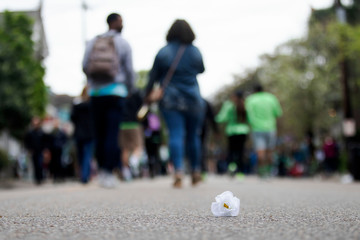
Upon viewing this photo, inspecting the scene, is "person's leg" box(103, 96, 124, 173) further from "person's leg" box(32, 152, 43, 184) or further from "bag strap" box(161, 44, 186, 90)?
"person's leg" box(32, 152, 43, 184)

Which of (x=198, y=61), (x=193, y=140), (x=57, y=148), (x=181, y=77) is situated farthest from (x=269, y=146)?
(x=57, y=148)

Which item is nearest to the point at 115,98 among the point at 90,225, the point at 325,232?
the point at 90,225

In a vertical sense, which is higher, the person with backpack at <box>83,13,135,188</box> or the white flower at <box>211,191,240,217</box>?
the person with backpack at <box>83,13,135,188</box>

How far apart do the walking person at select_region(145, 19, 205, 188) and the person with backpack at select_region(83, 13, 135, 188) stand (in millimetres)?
411

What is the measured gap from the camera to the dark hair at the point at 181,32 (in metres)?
7.97

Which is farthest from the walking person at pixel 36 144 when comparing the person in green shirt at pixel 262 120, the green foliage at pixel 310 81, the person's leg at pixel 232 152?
the green foliage at pixel 310 81

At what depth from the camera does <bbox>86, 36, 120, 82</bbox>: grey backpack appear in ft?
25.2

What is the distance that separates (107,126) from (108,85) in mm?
548

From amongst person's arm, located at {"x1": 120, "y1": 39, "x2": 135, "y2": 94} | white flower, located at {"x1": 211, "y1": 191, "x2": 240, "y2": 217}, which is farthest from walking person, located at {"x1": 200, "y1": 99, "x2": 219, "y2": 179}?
white flower, located at {"x1": 211, "y1": 191, "x2": 240, "y2": 217}

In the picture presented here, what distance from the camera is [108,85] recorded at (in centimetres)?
783

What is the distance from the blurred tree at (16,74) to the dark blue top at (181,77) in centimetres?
1497

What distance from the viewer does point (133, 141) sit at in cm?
1277

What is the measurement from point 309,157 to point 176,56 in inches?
830

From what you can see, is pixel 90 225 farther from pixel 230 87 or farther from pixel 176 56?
pixel 230 87
